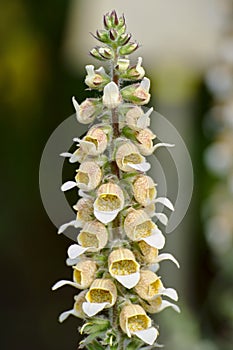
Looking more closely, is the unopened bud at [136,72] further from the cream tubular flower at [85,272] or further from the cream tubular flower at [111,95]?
the cream tubular flower at [85,272]

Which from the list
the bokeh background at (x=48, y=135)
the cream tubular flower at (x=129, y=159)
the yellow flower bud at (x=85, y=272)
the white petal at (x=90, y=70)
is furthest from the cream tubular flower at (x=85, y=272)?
the bokeh background at (x=48, y=135)

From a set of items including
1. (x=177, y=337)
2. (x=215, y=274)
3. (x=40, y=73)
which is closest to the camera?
(x=177, y=337)

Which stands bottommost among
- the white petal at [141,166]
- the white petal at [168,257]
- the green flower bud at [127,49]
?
the white petal at [168,257]

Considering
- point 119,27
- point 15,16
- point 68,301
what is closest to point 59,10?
point 15,16

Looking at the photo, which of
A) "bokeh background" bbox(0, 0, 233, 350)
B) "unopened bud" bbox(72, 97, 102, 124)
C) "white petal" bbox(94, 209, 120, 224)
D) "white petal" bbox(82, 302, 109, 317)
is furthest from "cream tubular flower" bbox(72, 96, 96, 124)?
"bokeh background" bbox(0, 0, 233, 350)

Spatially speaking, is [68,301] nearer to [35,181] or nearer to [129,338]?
[35,181]
